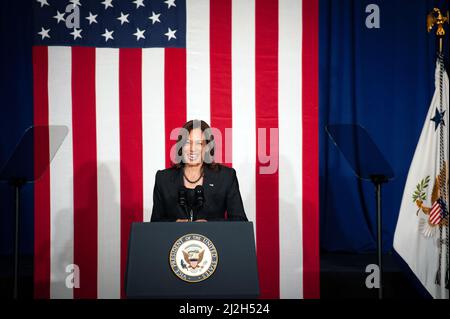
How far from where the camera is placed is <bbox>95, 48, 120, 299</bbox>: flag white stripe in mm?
4156

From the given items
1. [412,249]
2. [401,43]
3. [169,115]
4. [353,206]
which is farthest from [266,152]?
[401,43]

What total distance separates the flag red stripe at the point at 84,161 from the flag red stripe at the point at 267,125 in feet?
4.04

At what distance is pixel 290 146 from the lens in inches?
→ 165

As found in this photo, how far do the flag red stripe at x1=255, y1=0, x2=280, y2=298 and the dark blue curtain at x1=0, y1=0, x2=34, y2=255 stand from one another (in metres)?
2.43

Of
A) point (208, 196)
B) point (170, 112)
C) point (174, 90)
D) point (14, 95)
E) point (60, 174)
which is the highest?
point (14, 95)

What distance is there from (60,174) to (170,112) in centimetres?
93

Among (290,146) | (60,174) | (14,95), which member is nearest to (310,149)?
(290,146)

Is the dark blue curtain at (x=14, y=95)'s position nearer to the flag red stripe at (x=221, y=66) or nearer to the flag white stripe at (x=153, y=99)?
the flag white stripe at (x=153, y=99)

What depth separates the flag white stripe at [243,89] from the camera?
4.18 m

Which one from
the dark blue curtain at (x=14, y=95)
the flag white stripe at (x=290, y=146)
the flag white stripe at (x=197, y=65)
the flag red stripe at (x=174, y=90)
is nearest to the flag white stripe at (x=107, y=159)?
the flag red stripe at (x=174, y=90)

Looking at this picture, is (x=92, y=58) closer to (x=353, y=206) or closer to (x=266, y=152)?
(x=266, y=152)

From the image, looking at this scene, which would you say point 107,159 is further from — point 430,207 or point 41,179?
point 430,207

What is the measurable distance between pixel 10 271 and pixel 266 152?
222cm

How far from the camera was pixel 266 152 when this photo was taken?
419cm
